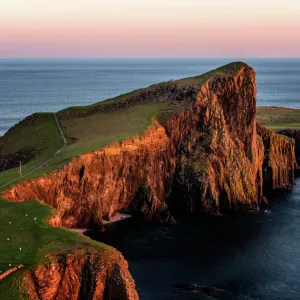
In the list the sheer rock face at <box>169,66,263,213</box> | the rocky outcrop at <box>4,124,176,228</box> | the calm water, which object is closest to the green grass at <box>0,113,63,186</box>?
the rocky outcrop at <box>4,124,176,228</box>

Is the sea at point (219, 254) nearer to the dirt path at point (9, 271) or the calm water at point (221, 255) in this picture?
the calm water at point (221, 255)

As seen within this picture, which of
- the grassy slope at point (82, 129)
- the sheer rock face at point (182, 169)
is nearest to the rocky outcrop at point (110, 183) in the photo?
the sheer rock face at point (182, 169)

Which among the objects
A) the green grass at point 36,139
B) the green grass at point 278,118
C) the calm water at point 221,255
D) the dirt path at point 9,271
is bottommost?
the calm water at point 221,255

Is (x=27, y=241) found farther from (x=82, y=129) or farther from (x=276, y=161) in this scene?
(x=276, y=161)

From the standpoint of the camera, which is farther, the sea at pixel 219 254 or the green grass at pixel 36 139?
the green grass at pixel 36 139

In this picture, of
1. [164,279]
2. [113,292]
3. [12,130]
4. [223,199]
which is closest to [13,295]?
[113,292]

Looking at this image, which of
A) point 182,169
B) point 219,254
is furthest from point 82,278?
point 182,169
